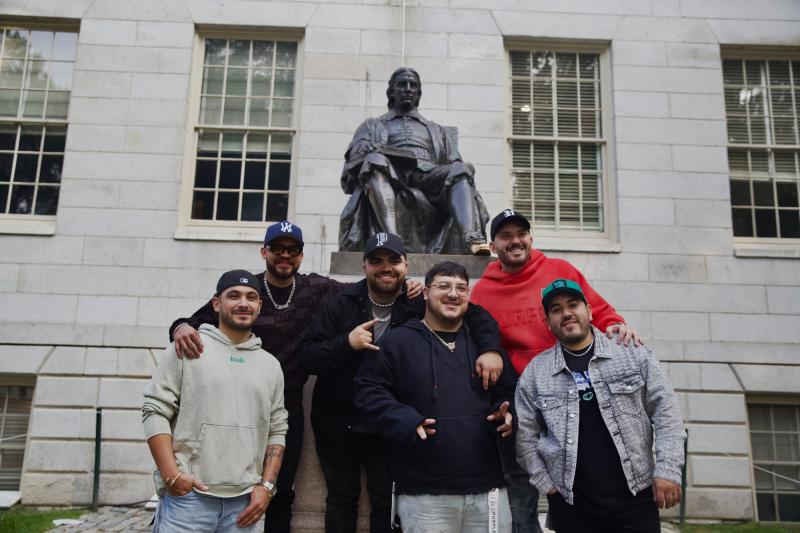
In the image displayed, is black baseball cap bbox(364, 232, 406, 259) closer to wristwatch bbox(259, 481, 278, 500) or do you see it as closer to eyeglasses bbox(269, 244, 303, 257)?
eyeglasses bbox(269, 244, 303, 257)

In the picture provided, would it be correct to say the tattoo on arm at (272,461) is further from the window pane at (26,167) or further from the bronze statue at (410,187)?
the window pane at (26,167)

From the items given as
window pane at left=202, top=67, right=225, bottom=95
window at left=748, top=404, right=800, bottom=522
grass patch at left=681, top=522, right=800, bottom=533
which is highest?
window pane at left=202, top=67, right=225, bottom=95

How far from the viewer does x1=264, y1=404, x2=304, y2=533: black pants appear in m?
3.27

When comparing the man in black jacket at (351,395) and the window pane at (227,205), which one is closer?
the man in black jacket at (351,395)

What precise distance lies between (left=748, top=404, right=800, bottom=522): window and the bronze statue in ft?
18.1

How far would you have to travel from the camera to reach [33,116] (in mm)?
8859

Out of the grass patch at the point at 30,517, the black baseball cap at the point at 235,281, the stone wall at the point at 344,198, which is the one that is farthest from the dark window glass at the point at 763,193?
the grass patch at the point at 30,517

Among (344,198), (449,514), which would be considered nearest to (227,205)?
(344,198)

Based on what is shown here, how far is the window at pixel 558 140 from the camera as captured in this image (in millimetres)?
8859

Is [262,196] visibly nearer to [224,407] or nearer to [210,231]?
[210,231]

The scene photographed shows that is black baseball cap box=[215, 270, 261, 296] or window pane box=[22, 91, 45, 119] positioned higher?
window pane box=[22, 91, 45, 119]

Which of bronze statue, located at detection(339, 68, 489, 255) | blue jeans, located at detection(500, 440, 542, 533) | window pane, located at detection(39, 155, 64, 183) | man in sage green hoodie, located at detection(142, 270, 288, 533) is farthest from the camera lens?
window pane, located at detection(39, 155, 64, 183)

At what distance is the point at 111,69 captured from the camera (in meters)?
8.70

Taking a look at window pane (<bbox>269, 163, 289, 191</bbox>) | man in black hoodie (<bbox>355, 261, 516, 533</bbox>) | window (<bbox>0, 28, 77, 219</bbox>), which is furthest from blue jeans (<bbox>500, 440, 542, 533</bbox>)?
window (<bbox>0, 28, 77, 219</bbox>)
